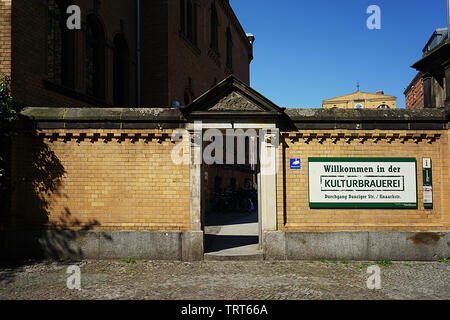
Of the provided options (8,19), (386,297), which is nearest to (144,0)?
(8,19)

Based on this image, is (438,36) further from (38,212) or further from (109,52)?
(38,212)

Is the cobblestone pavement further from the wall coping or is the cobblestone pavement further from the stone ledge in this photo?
the wall coping

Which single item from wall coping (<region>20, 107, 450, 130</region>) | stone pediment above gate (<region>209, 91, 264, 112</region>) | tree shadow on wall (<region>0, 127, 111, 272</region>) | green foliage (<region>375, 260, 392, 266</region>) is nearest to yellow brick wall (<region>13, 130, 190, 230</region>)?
tree shadow on wall (<region>0, 127, 111, 272</region>)

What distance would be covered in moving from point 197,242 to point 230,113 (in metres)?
2.88

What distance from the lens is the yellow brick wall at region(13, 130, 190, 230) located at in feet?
23.1

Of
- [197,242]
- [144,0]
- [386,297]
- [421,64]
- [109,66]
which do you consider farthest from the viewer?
[144,0]

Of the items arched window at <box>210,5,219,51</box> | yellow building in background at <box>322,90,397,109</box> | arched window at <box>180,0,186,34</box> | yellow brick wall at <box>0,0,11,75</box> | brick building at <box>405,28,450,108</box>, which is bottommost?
brick building at <box>405,28,450,108</box>

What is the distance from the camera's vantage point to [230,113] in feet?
23.1

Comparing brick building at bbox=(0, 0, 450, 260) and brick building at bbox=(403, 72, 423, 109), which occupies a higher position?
brick building at bbox=(403, 72, 423, 109)

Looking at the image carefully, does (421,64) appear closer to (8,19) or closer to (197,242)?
(197,242)

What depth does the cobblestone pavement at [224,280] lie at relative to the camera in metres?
5.02

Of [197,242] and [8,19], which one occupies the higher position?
[8,19]

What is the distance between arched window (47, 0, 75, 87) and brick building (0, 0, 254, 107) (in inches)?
1.0

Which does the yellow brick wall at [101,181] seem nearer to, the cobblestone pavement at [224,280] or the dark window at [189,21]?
the cobblestone pavement at [224,280]
